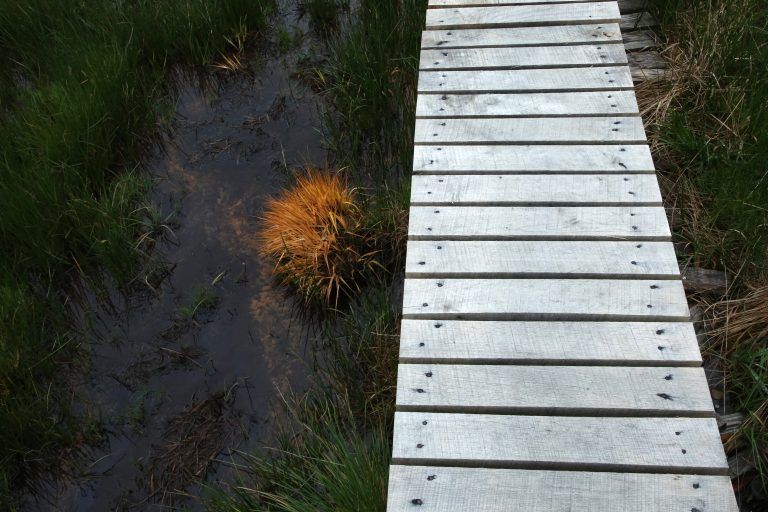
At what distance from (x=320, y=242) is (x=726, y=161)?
1682 millimetres

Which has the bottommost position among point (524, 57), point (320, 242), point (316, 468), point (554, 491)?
point (316, 468)

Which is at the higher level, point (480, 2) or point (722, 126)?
point (480, 2)

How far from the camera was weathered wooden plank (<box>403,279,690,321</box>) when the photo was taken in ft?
7.05

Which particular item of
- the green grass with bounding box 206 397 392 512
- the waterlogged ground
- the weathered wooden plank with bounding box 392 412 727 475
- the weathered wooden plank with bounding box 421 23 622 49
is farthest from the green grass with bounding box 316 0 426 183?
the weathered wooden plank with bounding box 392 412 727 475

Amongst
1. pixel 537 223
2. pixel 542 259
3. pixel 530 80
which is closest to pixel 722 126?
pixel 530 80

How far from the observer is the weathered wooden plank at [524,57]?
10.3ft

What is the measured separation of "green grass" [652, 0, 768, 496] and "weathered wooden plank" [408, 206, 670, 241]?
1.53 feet

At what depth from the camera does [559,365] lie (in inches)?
80.2

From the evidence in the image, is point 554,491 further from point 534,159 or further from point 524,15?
point 524,15

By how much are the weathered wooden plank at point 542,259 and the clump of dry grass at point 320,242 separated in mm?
799

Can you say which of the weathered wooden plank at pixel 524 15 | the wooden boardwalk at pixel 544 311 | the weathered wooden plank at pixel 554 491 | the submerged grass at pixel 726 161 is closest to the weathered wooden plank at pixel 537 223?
the wooden boardwalk at pixel 544 311

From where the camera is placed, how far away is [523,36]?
332 cm

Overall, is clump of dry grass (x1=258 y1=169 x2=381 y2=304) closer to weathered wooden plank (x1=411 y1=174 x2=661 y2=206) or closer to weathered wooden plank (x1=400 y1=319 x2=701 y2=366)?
weathered wooden plank (x1=411 y1=174 x2=661 y2=206)

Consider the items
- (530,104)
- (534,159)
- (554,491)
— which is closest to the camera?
(554,491)
